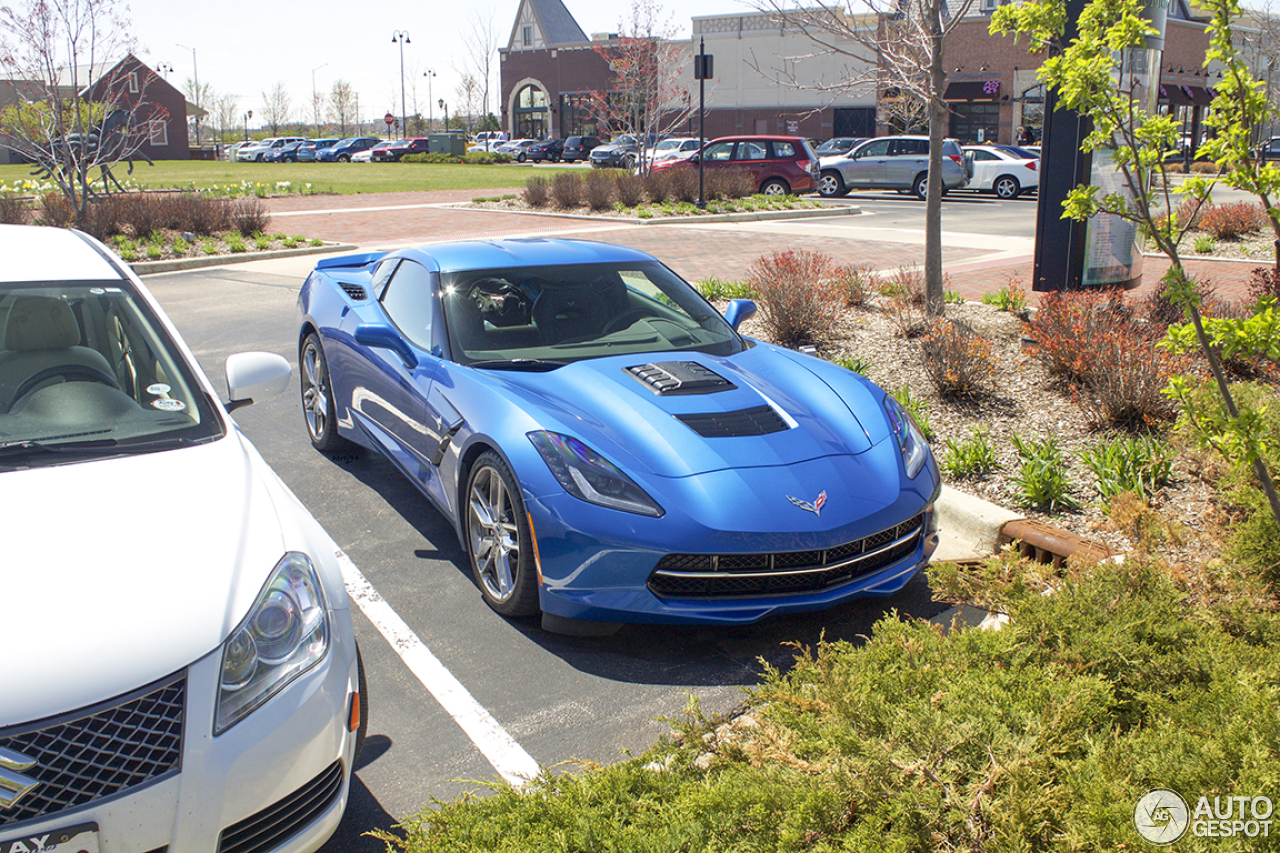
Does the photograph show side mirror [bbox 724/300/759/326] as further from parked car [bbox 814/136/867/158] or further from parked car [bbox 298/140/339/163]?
parked car [bbox 298/140/339/163]

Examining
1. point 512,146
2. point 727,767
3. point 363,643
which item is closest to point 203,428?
point 363,643

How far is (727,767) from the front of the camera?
2779 millimetres

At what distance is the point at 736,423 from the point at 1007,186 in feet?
86.9

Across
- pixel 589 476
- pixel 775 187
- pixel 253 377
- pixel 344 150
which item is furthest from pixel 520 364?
pixel 344 150

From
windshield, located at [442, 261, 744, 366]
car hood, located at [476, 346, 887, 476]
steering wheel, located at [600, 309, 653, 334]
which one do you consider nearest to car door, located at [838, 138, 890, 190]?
windshield, located at [442, 261, 744, 366]

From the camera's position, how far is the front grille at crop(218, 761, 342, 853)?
2.25m

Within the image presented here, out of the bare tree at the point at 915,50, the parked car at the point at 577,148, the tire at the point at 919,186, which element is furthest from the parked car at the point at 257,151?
the bare tree at the point at 915,50

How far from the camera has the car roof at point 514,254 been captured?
203 inches

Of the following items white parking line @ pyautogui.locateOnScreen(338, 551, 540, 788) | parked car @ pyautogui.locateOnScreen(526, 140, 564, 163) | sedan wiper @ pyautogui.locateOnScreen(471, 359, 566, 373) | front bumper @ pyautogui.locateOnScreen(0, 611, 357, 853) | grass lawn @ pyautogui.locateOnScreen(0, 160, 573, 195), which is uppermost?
parked car @ pyautogui.locateOnScreen(526, 140, 564, 163)

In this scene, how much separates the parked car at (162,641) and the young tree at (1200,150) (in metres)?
2.48

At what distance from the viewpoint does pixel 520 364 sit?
459 centimetres

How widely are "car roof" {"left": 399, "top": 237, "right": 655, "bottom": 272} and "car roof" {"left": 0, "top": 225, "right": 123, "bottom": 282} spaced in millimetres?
1645

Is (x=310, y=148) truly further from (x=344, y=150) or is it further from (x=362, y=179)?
(x=362, y=179)

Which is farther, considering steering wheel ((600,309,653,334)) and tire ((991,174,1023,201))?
tire ((991,174,1023,201))
